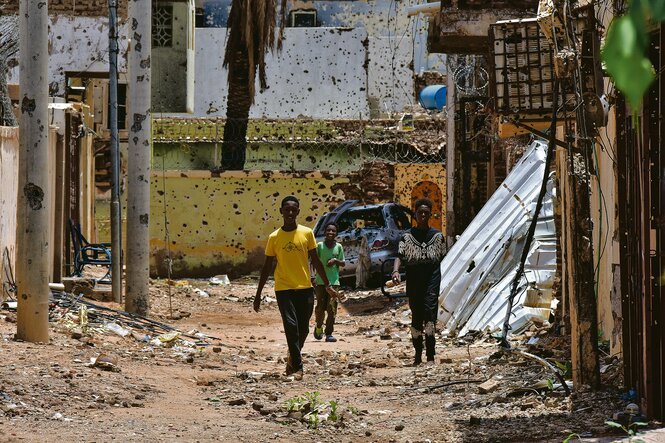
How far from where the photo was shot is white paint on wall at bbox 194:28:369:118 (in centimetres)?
4272

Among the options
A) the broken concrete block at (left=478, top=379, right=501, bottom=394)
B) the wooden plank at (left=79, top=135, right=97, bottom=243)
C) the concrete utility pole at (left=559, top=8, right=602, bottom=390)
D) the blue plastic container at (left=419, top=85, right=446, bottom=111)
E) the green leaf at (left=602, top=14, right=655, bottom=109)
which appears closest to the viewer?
the green leaf at (left=602, top=14, right=655, bottom=109)

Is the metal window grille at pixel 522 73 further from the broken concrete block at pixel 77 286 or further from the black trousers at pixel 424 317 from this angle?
the broken concrete block at pixel 77 286

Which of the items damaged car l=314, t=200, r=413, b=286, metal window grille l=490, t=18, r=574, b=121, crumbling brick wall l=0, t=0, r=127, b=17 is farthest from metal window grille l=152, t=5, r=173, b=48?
metal window grille l=490, t=18, r=574, b=121

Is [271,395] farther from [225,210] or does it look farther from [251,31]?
[251,31]

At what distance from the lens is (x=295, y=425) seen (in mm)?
8102

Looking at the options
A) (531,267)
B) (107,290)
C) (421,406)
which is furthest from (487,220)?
(421,406)

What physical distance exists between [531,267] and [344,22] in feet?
117

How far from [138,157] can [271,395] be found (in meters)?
7.27

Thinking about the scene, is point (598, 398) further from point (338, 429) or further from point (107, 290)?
point (107, 290)

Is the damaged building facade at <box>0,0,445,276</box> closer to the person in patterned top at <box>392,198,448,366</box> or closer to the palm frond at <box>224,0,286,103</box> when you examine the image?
the palm frond at <box>224,0,286,103</box>

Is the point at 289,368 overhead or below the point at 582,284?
below

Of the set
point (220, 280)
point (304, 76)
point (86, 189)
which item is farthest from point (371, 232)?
point (304, 76)

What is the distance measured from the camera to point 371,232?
2478cm

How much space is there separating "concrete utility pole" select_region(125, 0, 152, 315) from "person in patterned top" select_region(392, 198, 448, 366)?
5.35 metres
